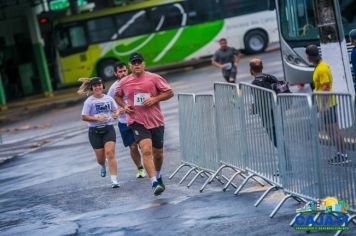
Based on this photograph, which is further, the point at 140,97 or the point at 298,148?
the point at 140,97

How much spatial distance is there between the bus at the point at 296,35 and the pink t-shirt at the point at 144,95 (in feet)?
27.5

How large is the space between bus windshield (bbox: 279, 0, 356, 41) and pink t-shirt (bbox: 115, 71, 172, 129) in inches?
326

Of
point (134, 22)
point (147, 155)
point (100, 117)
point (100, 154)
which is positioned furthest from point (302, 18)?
point (134, 22)

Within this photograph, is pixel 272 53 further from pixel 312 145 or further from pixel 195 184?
pixel 312 145

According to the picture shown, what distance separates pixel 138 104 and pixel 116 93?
0.58m

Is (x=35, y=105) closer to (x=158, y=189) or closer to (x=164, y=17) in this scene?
(x=164, y=17)

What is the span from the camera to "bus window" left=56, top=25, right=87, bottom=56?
3991 centimetres

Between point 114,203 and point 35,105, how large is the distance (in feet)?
78.9

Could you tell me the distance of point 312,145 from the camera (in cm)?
845

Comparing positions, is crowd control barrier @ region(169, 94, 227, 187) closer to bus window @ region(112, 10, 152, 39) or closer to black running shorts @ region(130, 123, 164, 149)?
black running shorts @ region(130, 123, 164, 149)

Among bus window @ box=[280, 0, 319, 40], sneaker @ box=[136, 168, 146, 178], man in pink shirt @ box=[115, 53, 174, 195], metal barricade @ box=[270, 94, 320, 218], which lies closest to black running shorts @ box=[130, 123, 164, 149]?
man in pink shirt @ box=[115, 53, 174, 195]

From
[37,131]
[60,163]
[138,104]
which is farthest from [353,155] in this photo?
[37,131]

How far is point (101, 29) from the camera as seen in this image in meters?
39.9

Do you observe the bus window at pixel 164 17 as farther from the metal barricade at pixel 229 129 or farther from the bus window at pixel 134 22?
the metal barricade at pixel 229 129
